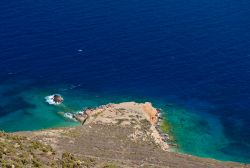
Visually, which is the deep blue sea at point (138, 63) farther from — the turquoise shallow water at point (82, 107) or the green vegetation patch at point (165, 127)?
the green vegetation patch at point (165, 127)

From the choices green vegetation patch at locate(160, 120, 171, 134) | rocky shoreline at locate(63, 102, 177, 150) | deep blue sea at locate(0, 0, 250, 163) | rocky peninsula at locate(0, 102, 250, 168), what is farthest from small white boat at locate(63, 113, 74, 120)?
green vegetation patch at locate(160, 120, 171, 134)

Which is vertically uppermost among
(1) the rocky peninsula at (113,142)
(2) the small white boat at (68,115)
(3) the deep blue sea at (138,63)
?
(3) the deep blue sea at (138,63)

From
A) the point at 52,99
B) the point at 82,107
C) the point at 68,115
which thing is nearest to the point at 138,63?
the point at 82,107

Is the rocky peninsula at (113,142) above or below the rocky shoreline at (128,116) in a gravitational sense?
below

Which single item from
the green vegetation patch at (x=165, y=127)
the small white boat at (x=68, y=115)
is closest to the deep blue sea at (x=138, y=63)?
the green vegetation patch at (x=165, y=127)

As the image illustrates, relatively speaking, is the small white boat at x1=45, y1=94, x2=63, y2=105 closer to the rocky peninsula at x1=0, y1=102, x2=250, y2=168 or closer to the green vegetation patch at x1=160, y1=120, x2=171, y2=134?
the rocky peninsula at x1=0, y1=102, x2=250, y2=168

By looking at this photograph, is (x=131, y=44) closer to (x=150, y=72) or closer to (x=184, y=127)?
(x=150, y=72)

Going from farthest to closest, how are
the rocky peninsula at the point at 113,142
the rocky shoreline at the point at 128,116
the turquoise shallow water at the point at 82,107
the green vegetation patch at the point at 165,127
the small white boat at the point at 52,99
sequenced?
1. the small white boat at the point at 52,99
2. the green vegetation patch at the point at 165,127
3. the rocky shoreline at the point at 128,116
4. the turquoise shallow water at the point at 82,107
5. the rocky peninsula at the point at 113,142

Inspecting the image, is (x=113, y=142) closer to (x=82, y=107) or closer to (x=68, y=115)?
(x=68, y=115)
